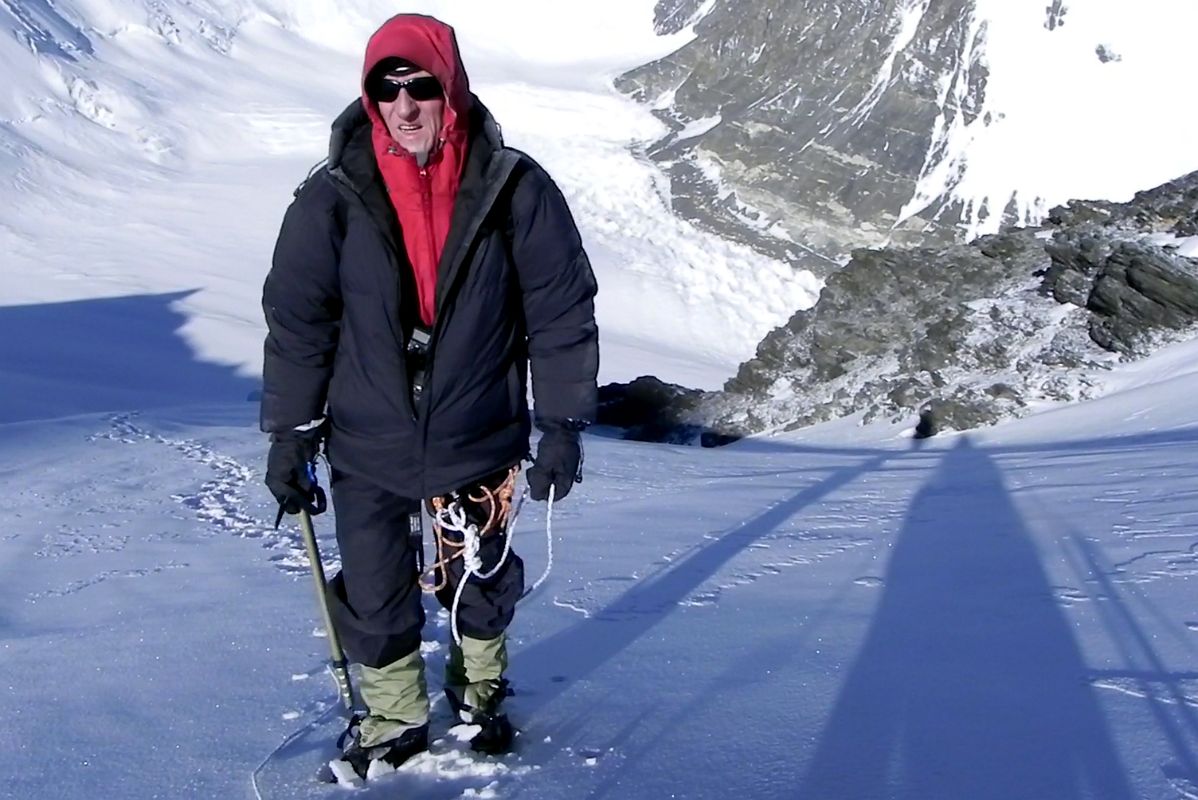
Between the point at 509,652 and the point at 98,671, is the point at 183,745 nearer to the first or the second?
the point at 98,671

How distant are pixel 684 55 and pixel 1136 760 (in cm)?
5173

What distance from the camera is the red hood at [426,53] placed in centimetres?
254

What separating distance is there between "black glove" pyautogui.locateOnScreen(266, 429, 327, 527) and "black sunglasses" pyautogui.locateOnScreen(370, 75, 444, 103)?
78 cm

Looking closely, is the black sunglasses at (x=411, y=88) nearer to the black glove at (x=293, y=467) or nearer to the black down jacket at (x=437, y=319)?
the black down jacket at (x=437, y=319)

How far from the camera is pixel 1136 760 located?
2.74 meters

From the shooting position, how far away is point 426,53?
2547 millimetres

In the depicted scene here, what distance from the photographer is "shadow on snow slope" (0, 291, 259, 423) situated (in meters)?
14.8

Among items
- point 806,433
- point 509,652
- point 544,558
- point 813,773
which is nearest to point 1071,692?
point 813,773

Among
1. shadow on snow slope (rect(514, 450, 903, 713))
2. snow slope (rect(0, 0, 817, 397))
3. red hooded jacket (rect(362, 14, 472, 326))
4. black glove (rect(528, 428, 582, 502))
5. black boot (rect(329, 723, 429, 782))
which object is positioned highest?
snow slope (rect(0, 0, 817, 397))

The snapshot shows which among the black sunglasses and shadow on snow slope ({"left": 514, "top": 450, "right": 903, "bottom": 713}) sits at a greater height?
the black sunglasses

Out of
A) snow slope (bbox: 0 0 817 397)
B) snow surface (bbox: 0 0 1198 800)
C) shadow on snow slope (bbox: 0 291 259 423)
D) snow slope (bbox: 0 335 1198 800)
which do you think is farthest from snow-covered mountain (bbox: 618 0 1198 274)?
snow slope (bbox: 0 335 1198 800)

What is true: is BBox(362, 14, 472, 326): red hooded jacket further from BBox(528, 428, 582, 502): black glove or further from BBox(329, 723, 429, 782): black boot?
BBox(329, 723, 429, 782): black boot

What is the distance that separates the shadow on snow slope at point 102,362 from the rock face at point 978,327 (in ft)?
21.6

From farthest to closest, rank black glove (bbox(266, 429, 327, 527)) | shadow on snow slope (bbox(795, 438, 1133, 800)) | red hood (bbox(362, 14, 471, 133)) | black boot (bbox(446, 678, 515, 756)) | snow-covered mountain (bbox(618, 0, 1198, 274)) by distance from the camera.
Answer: snow-covered mountain (bbox(618, 0, 1198, 274)) < black boot (bbox(446, 678, 515, 756)) < black glove (bbox(266, 429, 327, 527)) < shadow on snow slope (bbox(795, 438, 1133, 800)) < red hood (bbox(362, 14, 471, 133))
